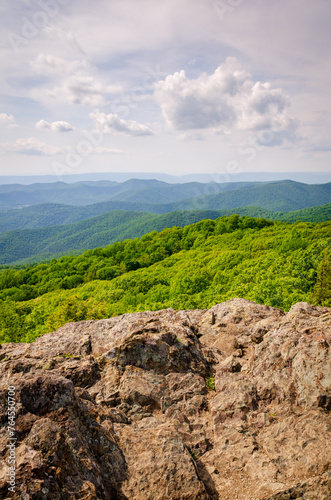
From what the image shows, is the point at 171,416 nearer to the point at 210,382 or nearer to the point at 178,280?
the point at 210,382

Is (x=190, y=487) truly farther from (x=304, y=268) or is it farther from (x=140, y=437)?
(x=304, y=268)

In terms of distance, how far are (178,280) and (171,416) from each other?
43.2m

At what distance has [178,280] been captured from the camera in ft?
185

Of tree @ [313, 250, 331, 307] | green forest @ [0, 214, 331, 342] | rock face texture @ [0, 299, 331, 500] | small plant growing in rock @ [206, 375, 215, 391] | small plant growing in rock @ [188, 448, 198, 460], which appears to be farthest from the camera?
green forest @ [0, 214, 331, 342]

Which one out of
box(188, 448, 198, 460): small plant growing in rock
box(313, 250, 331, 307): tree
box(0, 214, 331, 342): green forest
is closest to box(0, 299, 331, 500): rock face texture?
box(188, 448, 198, 460): small plant growing in rock

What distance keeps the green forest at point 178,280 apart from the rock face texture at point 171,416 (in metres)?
17.3

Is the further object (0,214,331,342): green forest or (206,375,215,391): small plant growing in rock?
(0,214,331,342): green forest

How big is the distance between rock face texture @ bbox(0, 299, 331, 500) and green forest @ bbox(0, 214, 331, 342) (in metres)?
17.3

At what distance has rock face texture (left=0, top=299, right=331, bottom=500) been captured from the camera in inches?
342

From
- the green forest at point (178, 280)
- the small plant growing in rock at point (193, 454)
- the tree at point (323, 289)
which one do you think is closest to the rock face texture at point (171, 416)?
the small plant growing in rock at point (193, 454)

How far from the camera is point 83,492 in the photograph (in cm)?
798

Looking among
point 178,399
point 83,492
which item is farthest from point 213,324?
point 83,492

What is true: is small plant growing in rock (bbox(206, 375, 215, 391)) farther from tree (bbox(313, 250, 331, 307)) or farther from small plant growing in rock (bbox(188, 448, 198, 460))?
tree (bbox(313, 250, 331, 307))

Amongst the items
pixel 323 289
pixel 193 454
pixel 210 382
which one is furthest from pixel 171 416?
pixel 323 289
